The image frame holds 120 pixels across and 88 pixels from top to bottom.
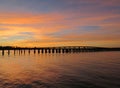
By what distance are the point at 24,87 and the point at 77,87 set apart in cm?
489

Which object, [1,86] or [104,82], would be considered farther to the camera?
[104,82]

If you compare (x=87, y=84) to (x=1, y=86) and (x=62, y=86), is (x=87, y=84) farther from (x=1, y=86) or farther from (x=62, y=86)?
(x=1, y=86)

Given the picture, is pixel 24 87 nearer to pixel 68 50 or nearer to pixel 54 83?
pixel 54 83

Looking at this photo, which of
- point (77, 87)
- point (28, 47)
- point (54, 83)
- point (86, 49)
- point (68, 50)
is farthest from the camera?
point (86, 49)

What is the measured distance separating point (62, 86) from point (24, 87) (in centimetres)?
354

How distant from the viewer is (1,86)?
21.7 meters

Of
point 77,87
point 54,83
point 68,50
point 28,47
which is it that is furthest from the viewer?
point 68,50

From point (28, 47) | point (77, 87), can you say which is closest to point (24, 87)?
point (77, 87)

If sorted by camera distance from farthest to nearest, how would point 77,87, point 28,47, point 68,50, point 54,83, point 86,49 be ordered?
point 86,49 → point 68,50 → point 28,47 → point 54,83 → point 77,87

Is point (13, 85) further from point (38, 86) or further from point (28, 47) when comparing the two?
point (28, 47)

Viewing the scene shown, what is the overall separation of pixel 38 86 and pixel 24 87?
1362 millimetres

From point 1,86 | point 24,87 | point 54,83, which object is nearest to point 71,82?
point 54,83

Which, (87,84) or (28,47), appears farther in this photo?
(28,47)

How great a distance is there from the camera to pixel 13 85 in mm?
22141
